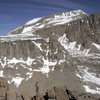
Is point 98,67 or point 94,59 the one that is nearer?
point 98,67

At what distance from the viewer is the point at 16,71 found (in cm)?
5597

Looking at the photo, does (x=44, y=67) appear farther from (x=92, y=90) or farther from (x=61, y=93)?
(x=61, y=93)

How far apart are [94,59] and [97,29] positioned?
26.7m

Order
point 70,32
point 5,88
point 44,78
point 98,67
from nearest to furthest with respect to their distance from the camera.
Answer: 1. point 5,88
2. point 44,78
3. point 98,67
4. point 70,32

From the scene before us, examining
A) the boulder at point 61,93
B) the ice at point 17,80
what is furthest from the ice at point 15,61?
the boulder at point 61,93

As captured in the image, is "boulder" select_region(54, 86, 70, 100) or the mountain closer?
"boulder" select_region(54, 86, 70, 100)

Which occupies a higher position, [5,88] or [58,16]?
[58,16]

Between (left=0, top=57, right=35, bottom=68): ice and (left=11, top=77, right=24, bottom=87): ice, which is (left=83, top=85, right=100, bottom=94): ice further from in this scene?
(left=0, top=57, right=35, bottom=68): ice

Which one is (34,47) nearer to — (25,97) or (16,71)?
(16,71)

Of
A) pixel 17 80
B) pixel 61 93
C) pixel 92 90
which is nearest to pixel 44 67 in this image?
pixel 17 80

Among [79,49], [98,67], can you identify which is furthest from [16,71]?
[79,49]

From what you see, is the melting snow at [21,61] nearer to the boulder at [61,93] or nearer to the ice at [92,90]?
the ice at [92,90]

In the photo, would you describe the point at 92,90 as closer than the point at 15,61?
Yes

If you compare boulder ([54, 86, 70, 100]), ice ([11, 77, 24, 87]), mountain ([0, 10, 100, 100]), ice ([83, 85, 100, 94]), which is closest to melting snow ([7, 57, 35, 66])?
mountain ([0, 10, 100, 100])
